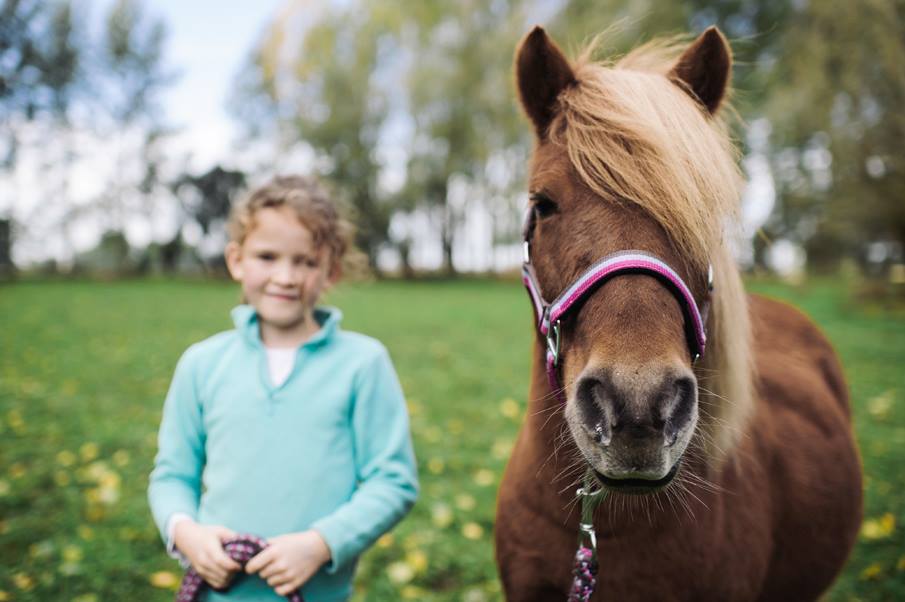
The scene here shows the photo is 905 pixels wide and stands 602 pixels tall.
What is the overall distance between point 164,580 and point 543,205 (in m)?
2.93

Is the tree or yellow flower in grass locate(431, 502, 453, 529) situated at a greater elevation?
the tree

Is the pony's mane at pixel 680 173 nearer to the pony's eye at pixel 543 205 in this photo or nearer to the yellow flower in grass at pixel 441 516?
the pony's eye at pixel 543 205

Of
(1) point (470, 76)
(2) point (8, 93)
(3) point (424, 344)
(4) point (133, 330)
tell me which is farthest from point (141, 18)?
(3) point (424, 344)

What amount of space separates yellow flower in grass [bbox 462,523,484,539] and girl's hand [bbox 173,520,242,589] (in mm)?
2159

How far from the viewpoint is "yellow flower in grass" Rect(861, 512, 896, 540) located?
12.0 ft

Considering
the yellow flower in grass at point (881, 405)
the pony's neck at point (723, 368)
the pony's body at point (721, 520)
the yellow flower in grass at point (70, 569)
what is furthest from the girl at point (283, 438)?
the yellow flower in grass at point (881, 405)

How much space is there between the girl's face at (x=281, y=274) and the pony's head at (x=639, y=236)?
0.89 m

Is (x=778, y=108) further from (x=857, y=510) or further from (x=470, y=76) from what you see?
(x=857, y=510)

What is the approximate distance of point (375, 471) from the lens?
6.39 ft

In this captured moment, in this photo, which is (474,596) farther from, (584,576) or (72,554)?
(72,554)

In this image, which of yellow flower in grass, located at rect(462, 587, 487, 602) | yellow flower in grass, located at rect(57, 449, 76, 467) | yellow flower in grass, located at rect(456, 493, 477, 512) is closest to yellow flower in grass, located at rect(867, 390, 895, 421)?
yellow flower in grass, located at rect(456, 493, 477, 512)

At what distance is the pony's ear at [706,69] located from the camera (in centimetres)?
172

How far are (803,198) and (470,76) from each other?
13815 millimetres

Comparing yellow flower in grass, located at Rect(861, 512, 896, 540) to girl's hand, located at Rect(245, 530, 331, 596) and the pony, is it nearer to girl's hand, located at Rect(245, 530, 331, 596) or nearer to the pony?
the pony
